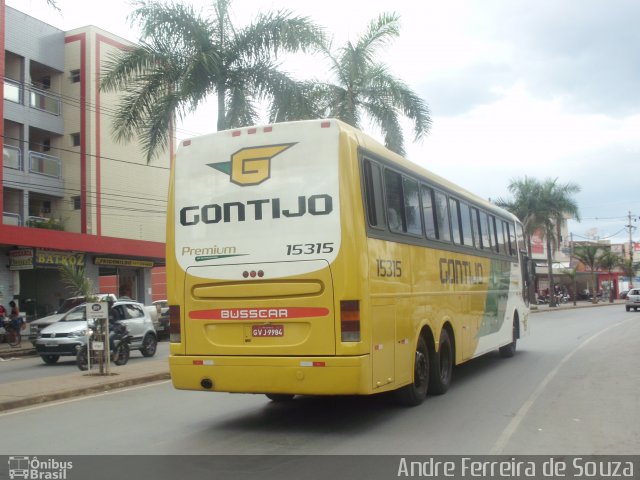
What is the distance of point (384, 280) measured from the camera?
26.1 feet

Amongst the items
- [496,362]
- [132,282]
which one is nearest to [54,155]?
[132,282]

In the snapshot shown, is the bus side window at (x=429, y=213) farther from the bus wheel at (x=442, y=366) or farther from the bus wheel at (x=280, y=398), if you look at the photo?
the bus wheel at (x=280, y=398)

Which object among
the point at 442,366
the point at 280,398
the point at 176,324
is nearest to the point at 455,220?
the point at 442,366

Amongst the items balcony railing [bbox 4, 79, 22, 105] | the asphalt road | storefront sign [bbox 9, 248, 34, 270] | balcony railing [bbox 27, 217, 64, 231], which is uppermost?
balcony railing [bbox 4, 79, 22, 105]

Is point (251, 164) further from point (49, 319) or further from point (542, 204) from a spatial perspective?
point (542, 204)

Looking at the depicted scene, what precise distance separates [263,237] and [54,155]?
30.2 metres

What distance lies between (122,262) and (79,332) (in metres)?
15.2

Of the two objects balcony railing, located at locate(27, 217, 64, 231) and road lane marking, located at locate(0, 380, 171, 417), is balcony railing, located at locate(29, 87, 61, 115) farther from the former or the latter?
road lane marking, located at locate(0, 380, 171, 417)

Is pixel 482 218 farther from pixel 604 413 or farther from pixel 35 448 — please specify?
pixel 35 448

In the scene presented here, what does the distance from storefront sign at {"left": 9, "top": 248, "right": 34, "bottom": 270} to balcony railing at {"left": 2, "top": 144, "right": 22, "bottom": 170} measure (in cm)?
563

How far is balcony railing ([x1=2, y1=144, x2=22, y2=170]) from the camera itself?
3033 cm

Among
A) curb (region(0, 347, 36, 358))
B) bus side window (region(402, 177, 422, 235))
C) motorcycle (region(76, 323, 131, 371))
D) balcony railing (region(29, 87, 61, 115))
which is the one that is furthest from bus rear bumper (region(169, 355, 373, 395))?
balcony railing (region(29, 87, 61, 115))

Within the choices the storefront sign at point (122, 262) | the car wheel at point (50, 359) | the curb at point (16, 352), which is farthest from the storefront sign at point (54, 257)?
the car wheel at point (50, 359)

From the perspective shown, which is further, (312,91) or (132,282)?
(132,282)
